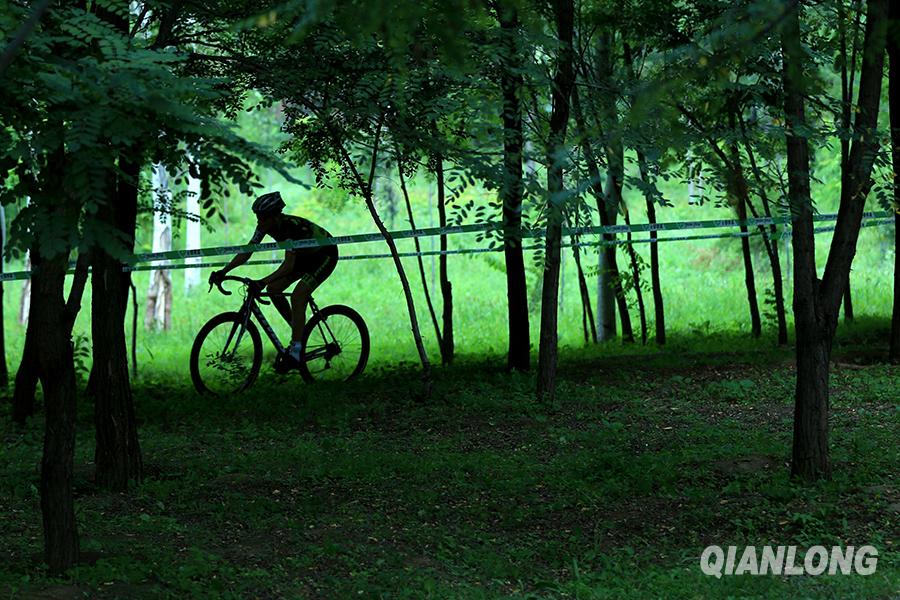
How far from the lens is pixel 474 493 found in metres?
7.35

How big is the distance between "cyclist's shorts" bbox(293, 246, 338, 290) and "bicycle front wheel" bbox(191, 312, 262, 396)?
0.69 metres

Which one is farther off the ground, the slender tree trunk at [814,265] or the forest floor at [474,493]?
the slender tree trunk at [814,265]

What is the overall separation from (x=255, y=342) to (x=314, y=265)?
996 mm

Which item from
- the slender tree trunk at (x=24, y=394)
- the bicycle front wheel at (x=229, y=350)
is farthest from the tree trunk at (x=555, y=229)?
the slender tree trunk at (x=24, y=394)

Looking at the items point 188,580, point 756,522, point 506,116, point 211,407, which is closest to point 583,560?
point 756,522

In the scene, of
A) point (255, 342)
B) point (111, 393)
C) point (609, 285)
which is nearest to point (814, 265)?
point (111, 393)

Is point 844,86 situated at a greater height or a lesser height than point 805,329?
greater

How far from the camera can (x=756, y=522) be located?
649 cm

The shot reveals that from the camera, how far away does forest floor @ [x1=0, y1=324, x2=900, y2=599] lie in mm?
5578

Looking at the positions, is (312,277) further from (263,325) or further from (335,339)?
(335,339)

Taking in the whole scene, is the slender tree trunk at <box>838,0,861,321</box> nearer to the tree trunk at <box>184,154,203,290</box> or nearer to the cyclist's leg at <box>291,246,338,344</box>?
the cyclist's leg at <box>291,246,338,344</box>

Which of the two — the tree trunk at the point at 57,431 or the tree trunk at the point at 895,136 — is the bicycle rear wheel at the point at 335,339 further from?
the tree trunk at the point at 57,431

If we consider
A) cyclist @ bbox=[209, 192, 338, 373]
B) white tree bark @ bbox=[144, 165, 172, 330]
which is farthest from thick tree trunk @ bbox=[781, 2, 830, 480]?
white tree bark @ bbox=[144, 165, 172, 330]

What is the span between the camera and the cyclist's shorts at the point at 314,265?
1095 centimetres
